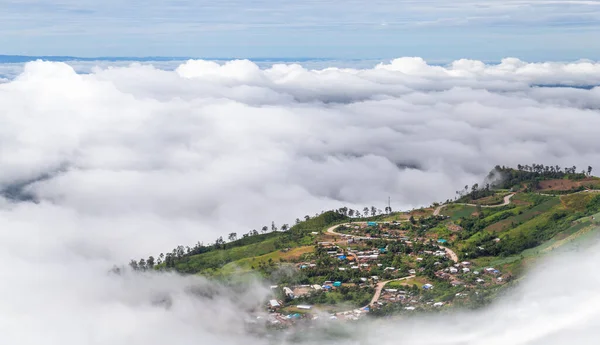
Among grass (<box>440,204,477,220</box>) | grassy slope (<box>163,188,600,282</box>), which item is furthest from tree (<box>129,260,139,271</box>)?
→ grass (<box>440,204,477,220</box>)

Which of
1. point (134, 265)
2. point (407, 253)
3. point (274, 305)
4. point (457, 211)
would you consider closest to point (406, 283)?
point (407, 253)

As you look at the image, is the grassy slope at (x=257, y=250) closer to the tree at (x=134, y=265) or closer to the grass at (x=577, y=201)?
the tree at (x=134, y=265)

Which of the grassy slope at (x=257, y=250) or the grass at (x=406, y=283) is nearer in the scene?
the grass at (x=406, y=283)

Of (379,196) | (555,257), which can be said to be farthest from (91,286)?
(379,196)

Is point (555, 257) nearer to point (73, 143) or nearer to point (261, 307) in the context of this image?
point (261, 307)

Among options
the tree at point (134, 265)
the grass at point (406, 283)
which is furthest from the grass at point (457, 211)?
the tree at point (134, 265)

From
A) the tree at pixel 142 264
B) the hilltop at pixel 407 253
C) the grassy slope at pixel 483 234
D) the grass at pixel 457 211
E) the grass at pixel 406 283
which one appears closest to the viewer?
the hilltop at pixel 407 253

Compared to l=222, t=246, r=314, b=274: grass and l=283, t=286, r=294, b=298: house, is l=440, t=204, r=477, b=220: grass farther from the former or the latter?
l=283, t=286, r=294, b=298: house
